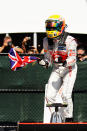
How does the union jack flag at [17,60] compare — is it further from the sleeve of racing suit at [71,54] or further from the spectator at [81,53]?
the spectator at [81,53]

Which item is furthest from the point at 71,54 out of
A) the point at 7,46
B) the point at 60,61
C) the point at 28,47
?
the point at 28,47

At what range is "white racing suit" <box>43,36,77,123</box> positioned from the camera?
10.8 meters

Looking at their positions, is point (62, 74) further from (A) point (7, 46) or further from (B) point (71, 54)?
→ (A) point (7, 46)

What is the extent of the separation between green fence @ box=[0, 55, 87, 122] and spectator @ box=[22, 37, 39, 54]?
474 mm

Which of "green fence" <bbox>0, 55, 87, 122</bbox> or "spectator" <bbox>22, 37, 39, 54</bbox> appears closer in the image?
"green fence" <bbox>0, 55, 87, 122</bbox>

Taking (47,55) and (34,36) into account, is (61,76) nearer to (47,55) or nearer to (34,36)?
(47,55)

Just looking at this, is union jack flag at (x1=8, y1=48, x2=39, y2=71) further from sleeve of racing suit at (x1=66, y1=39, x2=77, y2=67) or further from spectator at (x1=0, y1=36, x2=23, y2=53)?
spectator at (x1=0, y1=36, x2=23, y2=53)

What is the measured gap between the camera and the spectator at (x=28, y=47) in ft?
42.9

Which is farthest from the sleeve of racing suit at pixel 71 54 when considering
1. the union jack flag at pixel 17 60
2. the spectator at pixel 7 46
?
the spectator at pixel 7 46

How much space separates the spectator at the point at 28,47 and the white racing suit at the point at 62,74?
1965 millimetres

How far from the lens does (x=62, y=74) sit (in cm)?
1116

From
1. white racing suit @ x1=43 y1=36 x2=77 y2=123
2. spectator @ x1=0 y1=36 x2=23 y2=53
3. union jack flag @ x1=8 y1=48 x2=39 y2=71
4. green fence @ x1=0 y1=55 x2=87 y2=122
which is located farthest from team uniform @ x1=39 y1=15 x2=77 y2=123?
spectator @ x1=0 y1=36 x2=23 y2=53

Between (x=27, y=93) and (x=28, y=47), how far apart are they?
1215 millimetres

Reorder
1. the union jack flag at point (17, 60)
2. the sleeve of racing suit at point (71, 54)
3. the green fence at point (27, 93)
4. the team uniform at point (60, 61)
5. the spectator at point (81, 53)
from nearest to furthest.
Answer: the sleeve of racing suit at point (71, 54) → the team uniform at point (60, 61) → the union jack flag at point (17, 60) → the spectator at point (81, 53) → the green fence at point (27, 93)
